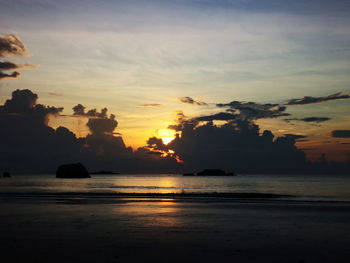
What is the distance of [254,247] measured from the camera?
60.4 feet

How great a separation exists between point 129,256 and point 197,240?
5166 mm

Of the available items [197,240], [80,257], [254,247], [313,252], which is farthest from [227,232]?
[80,257]

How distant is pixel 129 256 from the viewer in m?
16.3

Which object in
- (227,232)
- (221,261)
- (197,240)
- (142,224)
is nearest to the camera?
(221,261)

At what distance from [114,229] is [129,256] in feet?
27.7

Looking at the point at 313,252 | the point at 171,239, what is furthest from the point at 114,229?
the point at 313,252

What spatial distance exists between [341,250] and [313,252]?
152cm

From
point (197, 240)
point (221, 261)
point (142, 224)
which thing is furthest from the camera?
point (142, 224)

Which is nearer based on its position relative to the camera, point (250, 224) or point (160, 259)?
point (160, 259)

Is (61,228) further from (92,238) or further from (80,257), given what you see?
(80,257)

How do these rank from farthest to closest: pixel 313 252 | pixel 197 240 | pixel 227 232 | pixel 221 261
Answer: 1. pixel 227 232
2. pixel 197 240
3. pixel 313 252
4. pixel 221 261

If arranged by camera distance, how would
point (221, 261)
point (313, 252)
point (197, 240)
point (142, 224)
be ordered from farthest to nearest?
1. point (142, 224)
2. point (197, 240)
3. point (313, 252)
4. point (221, 261)

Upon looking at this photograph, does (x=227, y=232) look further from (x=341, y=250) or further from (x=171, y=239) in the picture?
(x=341, y=250)

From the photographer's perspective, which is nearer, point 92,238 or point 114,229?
point 92,238
